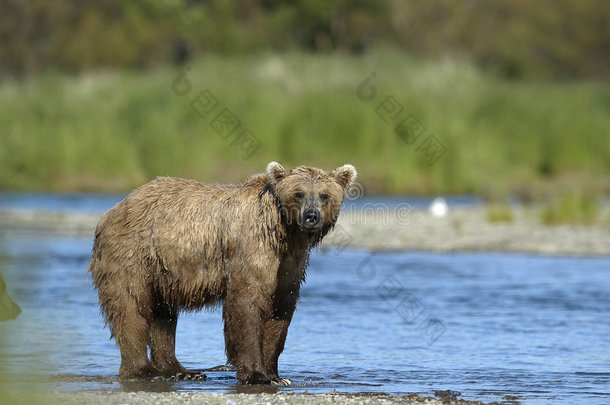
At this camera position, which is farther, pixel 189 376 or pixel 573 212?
pixel 573 212

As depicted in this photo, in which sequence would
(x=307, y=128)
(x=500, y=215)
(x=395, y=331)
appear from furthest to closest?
(x=307, y=128) → (x=500, y=215) → (x=395, y=331)

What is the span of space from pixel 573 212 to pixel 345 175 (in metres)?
13.3

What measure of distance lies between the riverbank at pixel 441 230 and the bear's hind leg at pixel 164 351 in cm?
913

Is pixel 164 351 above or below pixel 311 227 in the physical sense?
below

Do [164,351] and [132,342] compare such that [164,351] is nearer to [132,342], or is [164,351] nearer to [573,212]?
[132,342]

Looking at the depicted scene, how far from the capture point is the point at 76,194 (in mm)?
27625

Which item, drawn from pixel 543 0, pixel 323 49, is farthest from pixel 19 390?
pixel 543 0

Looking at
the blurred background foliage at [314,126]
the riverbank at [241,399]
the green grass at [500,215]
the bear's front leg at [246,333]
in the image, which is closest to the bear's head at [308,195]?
the bear's front leg at [246,333]

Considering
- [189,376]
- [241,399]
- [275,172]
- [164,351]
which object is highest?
[275,172]

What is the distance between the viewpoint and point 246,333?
7996mm

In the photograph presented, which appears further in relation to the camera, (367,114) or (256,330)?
(367,114)

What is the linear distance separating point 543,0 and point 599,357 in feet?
184

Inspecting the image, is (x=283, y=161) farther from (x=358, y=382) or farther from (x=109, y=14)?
(x=109, y=14)

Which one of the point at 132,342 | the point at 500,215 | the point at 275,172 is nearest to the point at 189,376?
the point at 132,342
